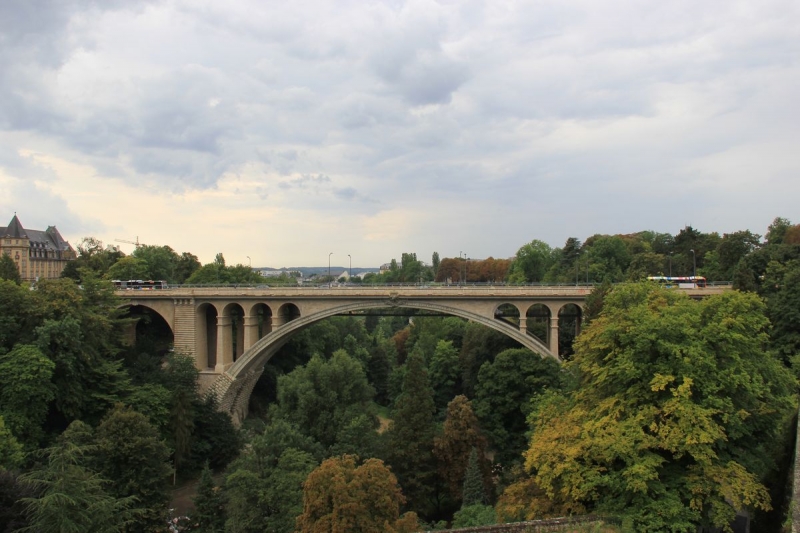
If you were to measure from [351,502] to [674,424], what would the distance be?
8.57m

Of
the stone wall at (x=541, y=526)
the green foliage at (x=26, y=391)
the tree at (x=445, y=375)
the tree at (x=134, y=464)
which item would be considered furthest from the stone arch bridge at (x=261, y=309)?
the stone wall at (x=541, y=526)

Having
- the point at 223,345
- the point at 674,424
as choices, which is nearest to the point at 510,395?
the point at 674,424

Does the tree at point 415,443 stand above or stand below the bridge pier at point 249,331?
below

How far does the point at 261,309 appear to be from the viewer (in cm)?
3653

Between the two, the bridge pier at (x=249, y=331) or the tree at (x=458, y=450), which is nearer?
the tree at (x=458, y=450)

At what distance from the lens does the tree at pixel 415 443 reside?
2330 centimetres

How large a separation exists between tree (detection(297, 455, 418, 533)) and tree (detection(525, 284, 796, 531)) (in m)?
4.14

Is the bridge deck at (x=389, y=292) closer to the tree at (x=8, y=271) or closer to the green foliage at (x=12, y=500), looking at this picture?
the tree at (x=8, y=271)

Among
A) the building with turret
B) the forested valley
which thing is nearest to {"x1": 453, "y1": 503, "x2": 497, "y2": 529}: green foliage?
the forested valley

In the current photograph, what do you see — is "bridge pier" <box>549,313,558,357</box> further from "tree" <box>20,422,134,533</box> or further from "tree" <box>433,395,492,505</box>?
"tree" <box>20,422,134,533</box>

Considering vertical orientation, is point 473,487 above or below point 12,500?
below

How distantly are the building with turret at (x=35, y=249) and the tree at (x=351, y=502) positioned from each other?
212 ft

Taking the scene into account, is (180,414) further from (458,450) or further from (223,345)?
(458,450)

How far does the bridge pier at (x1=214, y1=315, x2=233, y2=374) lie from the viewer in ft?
113
